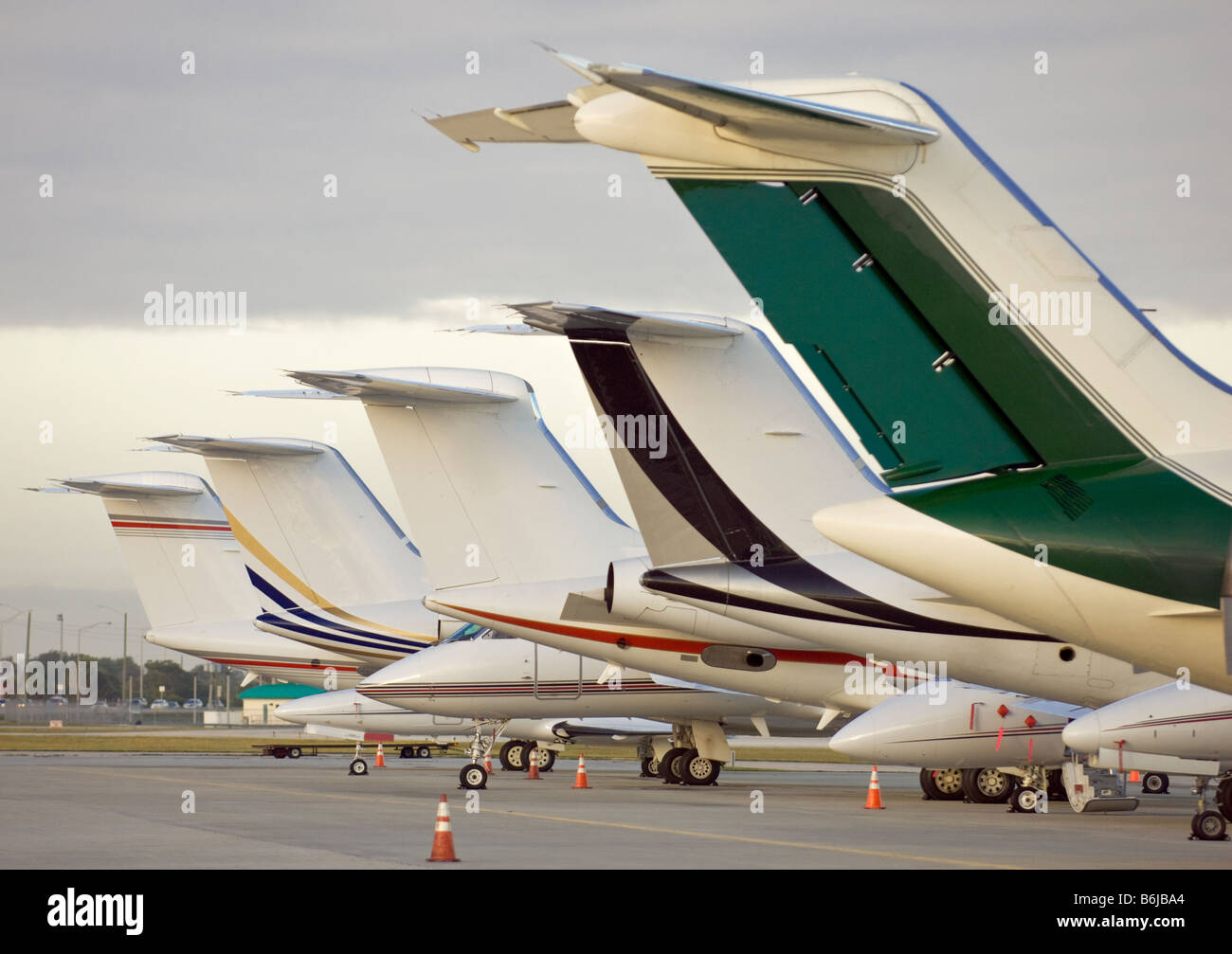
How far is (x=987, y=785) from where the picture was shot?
2156cm

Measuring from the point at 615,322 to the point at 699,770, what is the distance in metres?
12.2

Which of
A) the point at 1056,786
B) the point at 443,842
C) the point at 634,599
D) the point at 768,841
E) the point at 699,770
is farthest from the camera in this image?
the point at 699,770

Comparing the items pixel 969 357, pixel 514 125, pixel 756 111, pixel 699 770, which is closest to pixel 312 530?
pixel 699 770

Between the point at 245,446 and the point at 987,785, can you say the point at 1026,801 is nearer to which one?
the point at 987,785

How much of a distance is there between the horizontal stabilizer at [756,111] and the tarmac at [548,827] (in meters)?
5.93

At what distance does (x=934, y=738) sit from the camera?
19.0 m

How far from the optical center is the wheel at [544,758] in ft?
103

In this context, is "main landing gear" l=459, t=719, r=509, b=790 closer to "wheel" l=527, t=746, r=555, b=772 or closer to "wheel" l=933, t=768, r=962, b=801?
"wheel" l=527, t=746, r=555, b=772

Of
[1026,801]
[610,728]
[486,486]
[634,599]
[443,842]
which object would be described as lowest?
[1026,801]

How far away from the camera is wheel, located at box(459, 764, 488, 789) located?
2352 centimetres

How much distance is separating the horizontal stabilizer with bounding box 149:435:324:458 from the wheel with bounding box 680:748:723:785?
35.4 ft
